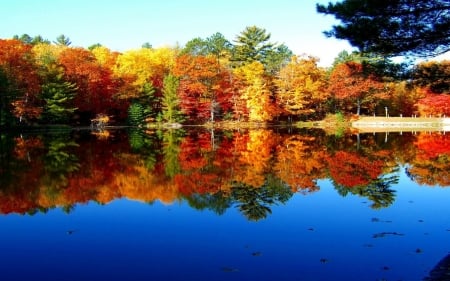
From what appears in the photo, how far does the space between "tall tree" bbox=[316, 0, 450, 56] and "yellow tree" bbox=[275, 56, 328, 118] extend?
41939 mm

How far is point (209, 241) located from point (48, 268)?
2750 millimetres

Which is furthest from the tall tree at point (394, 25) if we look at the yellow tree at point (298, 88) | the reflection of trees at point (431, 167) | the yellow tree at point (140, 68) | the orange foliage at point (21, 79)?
the yellow tree at point (298, 88)

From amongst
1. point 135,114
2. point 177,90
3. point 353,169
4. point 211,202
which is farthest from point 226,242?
point 177,90

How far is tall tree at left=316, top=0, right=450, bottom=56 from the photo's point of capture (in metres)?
9.21

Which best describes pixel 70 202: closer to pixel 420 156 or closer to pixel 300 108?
pixel 420 156

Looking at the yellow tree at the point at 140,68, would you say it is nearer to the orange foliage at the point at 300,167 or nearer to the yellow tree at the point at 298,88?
the yellow tree at the point at 298,88

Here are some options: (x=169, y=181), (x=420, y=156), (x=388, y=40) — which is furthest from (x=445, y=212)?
(x=420, y=156)

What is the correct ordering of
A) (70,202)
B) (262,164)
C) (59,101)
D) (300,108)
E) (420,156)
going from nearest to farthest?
(70,202) → (262,164) → (420,156) → (59,101) → (300,108)

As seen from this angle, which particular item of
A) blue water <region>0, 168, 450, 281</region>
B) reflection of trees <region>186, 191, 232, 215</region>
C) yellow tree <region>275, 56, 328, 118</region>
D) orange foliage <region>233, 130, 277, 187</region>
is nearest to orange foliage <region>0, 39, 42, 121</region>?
orange foliage <region>233, 130, 277, 187</region>

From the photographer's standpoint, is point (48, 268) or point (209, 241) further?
point (209, 241)

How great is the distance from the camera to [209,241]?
8188 mm

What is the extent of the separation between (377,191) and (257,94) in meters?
38.6

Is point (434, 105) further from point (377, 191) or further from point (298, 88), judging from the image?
point (377, 191)

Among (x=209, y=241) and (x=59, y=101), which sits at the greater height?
(x=59, y=101)
